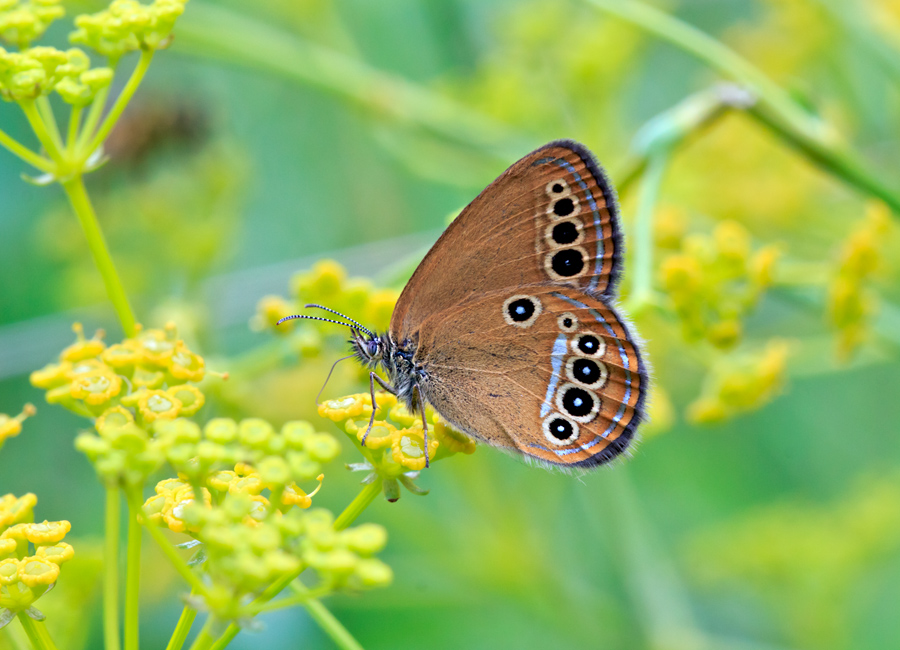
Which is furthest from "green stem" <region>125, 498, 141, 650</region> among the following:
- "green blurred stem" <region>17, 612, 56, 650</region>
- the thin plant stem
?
the thin plant stem

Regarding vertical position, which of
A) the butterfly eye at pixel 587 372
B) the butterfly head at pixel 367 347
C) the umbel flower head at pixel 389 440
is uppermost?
the butterfly head at pixel 367 347

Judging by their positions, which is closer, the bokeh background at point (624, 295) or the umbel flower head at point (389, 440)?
the umbel flower head at point (389, 440)

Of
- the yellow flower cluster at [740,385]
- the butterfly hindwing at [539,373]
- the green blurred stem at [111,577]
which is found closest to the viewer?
the green blurred stem at [111,577]

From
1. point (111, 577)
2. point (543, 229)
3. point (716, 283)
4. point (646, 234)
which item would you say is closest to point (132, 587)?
point (111, 577)

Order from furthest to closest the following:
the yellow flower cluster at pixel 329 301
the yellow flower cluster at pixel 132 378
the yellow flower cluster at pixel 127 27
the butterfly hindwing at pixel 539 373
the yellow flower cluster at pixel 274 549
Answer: the yellow flower cluster at pixel 329 301
the butterfly hindwing at pixel 539 373
the yellow flower cluster at pixel 127 27
the yellow flower cluster at pixel 132 378
the yellow flower cluster at pixel 274 549

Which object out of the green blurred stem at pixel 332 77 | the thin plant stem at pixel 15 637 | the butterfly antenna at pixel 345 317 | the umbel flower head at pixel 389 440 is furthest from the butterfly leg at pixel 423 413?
the green blurred stem at pixel 332 77

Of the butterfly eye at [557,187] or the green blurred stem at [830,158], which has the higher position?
the green blurred stem at [830,158]

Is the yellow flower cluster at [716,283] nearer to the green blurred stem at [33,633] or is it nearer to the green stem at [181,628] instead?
the green stem at [181,628]

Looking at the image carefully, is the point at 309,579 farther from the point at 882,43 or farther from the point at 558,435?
the point at 882,43
